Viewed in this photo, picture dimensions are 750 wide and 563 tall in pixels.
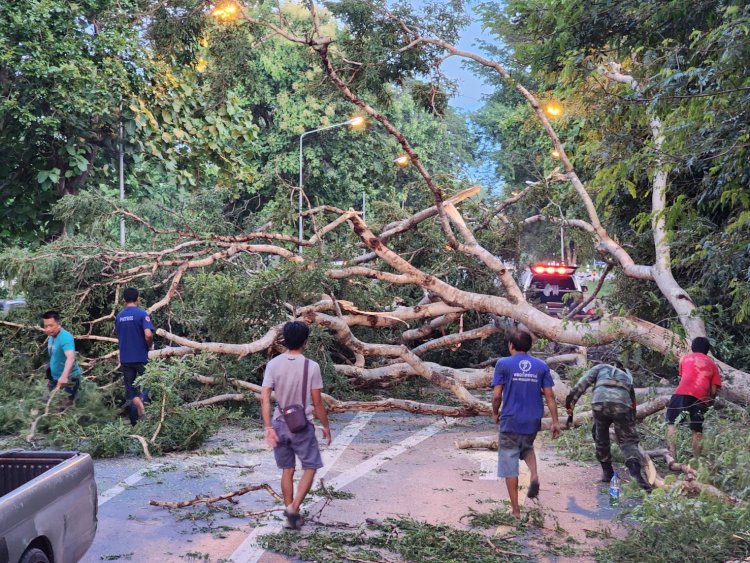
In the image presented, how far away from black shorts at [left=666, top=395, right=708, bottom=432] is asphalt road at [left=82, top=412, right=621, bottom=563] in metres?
1.10

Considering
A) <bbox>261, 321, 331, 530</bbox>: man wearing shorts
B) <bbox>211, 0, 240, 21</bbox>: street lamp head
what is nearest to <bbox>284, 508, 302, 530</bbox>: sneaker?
<bbox>261, 321, 331, 530</bbox>: man wearing shorts

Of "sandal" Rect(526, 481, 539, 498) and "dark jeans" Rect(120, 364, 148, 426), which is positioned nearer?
"sandal" Rect(526, 481, 539, 498)

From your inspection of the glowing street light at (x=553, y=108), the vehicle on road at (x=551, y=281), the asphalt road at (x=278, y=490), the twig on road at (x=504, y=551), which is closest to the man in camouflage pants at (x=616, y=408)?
the asphalt road at (x=278, y=490)

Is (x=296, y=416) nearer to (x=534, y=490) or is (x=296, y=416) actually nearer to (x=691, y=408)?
(x=534, y=490)

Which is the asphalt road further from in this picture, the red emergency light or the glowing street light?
the red emergency light

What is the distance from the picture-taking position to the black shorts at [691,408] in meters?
8.90

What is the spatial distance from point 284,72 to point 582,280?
70.8ft

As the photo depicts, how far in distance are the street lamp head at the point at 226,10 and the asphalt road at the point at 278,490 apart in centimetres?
648

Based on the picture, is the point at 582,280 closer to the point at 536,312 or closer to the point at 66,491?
the point at 536,312

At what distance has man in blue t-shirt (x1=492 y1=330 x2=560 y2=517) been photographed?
7.35 meters

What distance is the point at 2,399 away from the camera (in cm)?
1163

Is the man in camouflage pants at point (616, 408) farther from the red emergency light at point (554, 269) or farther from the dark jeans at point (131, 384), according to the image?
the red emergency light at point (554, 269)

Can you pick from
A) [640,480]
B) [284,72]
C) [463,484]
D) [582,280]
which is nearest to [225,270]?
[463,484]

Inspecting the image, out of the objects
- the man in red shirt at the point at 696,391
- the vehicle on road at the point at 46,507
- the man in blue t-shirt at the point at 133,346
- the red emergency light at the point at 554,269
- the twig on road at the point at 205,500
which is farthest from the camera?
the red emergency light at the point at 554,269
